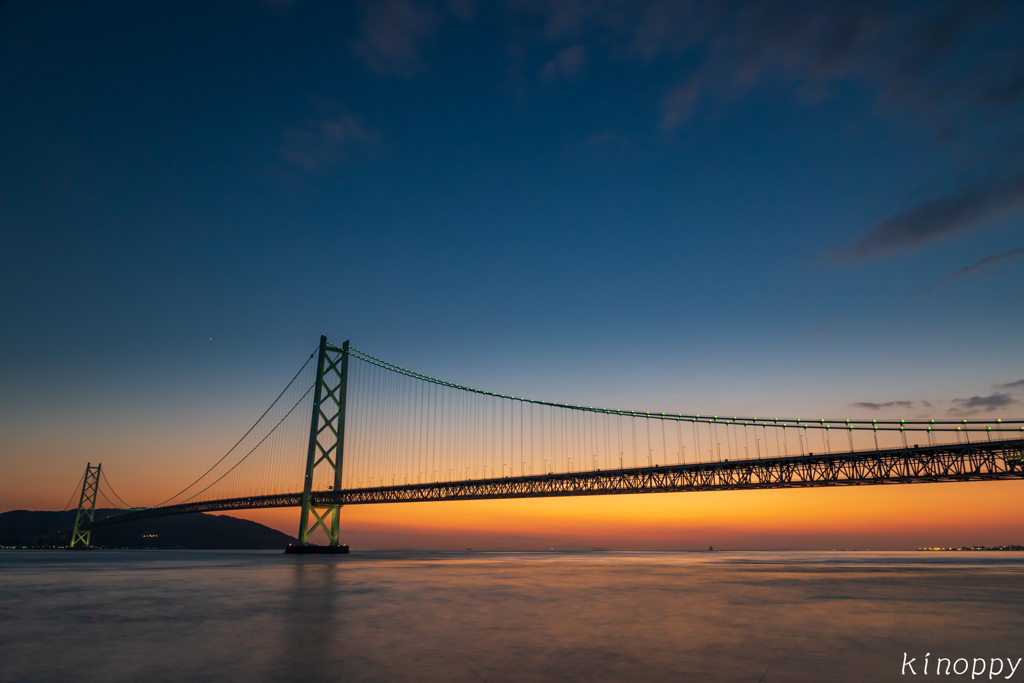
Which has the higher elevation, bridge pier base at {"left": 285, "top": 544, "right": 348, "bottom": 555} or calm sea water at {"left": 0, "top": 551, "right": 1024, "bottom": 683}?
calm sea water at {"left": 0, "top": 551, "right": 1024, "bottom": 683}

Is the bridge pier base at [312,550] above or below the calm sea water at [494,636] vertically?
below

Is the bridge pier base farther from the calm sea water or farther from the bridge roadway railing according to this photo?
the calm sea water

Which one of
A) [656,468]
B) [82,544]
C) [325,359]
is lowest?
[82,544]

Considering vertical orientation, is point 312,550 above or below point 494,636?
Answer: below

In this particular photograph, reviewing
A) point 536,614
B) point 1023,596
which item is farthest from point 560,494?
point 536,614

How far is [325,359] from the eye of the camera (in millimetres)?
62312

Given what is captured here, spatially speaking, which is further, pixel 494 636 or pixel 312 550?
pixel 312 550

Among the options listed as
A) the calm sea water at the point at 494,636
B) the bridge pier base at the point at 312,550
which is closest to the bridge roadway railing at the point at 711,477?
→ the bridge pier base at the point at 312,550

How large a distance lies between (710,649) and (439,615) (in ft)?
20.0

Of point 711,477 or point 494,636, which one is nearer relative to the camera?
point 494,636

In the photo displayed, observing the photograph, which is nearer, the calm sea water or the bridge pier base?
the calm sea water

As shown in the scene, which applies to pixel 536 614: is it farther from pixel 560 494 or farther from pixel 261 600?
pixel 560 494

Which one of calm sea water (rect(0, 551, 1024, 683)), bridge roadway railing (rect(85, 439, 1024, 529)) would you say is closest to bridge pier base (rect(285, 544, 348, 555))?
bridge roadway railing (rect(85, 439, 1024, 529))

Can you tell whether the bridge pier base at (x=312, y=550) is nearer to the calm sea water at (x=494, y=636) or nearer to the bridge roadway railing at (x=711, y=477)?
the bridge roadway railing at (x=711, y=477)
